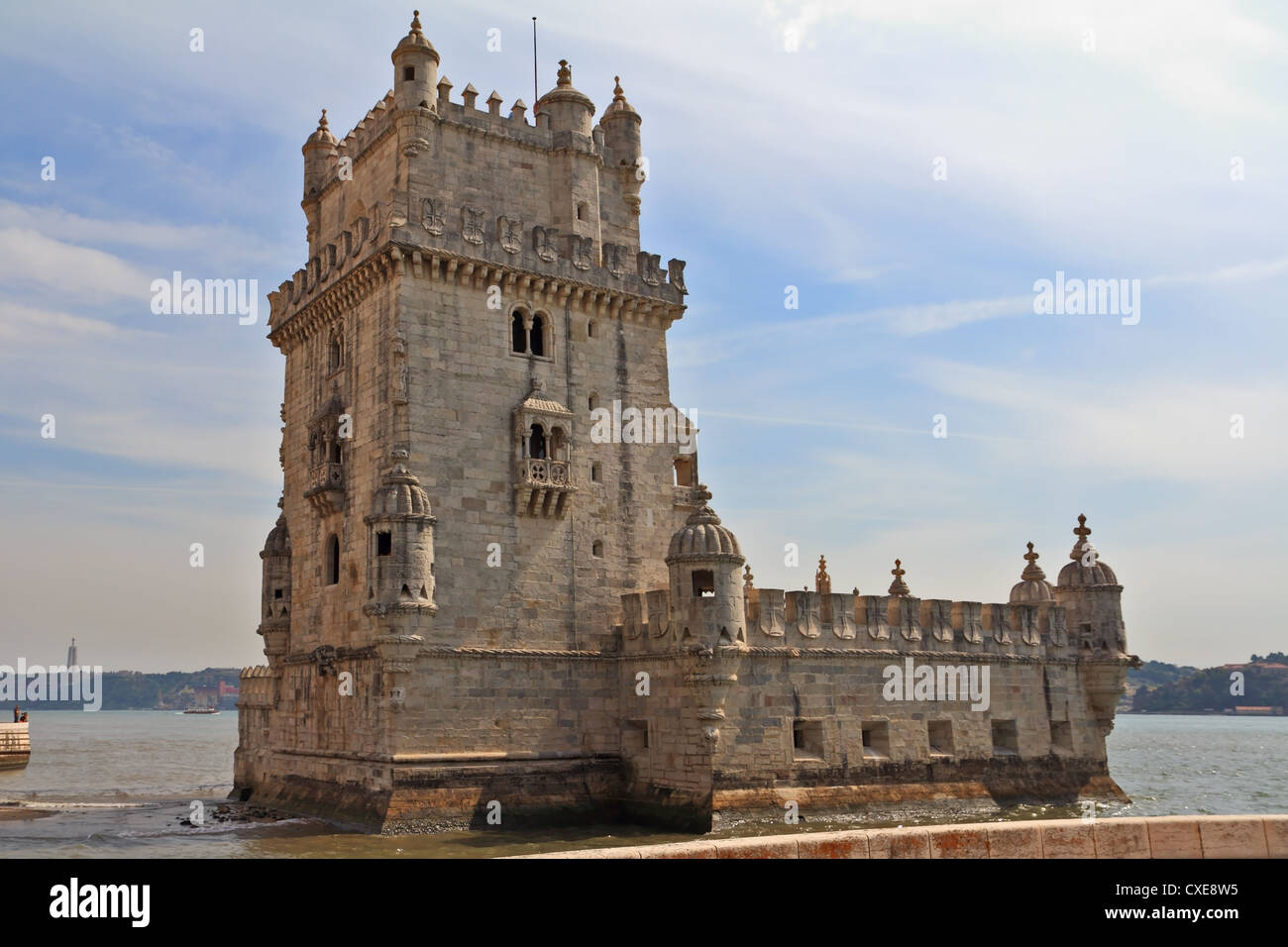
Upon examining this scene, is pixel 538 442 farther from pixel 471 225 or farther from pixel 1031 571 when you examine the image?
pixel 1031 571

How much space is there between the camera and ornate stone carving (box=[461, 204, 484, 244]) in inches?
1150

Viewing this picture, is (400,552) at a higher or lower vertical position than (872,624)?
higher

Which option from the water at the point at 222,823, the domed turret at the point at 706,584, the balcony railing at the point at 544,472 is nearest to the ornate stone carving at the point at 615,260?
the balcony railing at the point at 544,472

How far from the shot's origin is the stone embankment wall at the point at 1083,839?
13617mm

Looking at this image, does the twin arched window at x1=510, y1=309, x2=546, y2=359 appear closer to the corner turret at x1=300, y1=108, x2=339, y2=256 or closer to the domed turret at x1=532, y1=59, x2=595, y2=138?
the domed turret at x1=532, y1=59, x2=595, y2=138

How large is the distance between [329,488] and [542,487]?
5.65 metres

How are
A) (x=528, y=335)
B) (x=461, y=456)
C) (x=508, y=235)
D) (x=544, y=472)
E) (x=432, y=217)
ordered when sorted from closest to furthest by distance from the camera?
(x=461, y=456), (x=432, y=217), (x=544, y=472), (x=508, y=235), (x=528, y=335)

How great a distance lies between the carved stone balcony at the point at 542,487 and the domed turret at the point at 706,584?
3544 millimetres

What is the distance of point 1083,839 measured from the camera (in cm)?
1416

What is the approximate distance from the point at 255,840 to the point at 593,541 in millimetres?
10702

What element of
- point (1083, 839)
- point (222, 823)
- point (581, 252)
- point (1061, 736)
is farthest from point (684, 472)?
point (1083, 839)

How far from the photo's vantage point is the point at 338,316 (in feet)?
103
